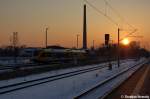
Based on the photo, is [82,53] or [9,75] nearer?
[9,75]

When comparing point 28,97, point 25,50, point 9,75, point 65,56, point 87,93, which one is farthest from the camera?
point 25,50

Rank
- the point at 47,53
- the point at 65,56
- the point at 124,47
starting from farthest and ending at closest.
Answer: the point at 124,47 < the point at 65,56 < the point at 47,53

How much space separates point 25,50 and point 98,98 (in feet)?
549

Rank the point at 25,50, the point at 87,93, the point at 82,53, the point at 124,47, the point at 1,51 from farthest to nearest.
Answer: the point at 124,47 → the point at 25,50 → the point at 1,51 → the point at 82,53 → the point at 87,93

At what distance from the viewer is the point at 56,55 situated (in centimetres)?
6844

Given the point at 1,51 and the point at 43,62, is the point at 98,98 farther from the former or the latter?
the point at 1,51

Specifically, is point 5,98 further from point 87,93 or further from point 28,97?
point 87,93

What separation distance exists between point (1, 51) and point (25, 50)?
2542 centimetres

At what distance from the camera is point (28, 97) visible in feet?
60.4

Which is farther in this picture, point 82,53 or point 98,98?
point 82,53

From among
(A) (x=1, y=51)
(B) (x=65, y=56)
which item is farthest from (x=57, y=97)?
(A) (x=1, y=51)

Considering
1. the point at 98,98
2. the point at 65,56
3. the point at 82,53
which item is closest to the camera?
the point at 98,98

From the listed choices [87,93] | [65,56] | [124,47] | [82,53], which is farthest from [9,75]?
[124,47]

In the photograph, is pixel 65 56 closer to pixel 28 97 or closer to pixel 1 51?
pixel 28 97
